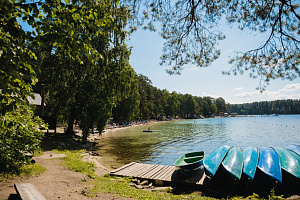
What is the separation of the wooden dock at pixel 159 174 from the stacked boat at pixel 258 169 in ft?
2.85

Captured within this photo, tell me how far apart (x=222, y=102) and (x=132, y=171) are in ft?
585

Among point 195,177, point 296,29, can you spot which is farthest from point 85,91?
point 296,29

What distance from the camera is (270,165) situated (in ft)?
27.0

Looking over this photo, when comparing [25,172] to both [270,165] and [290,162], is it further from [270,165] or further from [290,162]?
[290,162]

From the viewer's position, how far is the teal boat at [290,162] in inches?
303

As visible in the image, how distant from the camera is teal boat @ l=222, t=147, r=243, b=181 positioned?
314 inches

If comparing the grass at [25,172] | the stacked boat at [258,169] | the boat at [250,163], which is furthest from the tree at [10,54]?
the boat at [250,163]

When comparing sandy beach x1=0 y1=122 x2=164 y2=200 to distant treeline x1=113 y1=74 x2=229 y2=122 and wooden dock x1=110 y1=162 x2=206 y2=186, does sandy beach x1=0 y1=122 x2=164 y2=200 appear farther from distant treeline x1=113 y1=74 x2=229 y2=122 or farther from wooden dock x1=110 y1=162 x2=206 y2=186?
distant treeline x1=113 y1=74 x2=229 y2=122

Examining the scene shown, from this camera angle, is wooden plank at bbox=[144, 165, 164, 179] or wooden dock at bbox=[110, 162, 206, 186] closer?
wooden dock at bbox=[110, 162, 206, 186]

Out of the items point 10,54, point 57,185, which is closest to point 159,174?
point 57,185

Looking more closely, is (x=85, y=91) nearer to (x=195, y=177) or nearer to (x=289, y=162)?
(x=195, y=177)

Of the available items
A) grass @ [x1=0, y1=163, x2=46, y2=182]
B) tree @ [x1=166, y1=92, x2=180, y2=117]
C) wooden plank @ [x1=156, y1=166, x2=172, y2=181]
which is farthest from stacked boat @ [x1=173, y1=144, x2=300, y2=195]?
tree @ [x1=166, y1=92, x2=180, y2=117]

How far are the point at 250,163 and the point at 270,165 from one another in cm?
82

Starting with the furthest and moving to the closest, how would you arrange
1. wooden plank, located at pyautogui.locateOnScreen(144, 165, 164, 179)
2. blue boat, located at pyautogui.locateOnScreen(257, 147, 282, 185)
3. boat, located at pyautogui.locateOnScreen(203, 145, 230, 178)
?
wooden plank, located at pyautogui.locateOnScreen(144, 165, 164, 179)
boat, located at pyautogui.locateOnScreen(203, 145, 230, 178)
blue boat, located at pyautogui.locateOnScreen(257, 147, 282, 185)
